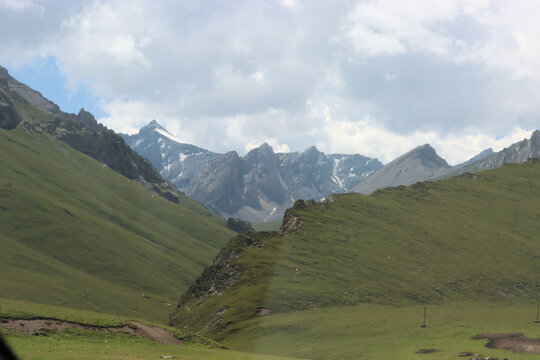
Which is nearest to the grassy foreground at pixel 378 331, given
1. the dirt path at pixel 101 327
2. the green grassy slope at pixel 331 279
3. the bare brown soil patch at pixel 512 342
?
the bare brown soil patch at pixel 512 342

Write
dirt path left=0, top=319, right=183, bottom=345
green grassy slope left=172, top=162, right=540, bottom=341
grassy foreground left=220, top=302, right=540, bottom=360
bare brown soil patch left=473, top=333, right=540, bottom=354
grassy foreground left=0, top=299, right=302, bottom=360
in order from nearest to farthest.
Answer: grassy foreground left=0, top=299, right=302, bottom=360 < dirt path left=0, top=319, right=183, bottom=345 < bare brown soil patch left=473, top=333, right=540, bottom=354 < grassy foreground left=220, top=302, right=540, bottom=360 < green grassy slope left=172, top=162, right=540, bottom=341

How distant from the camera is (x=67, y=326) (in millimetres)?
64750

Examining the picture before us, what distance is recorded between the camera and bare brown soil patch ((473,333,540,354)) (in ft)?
299

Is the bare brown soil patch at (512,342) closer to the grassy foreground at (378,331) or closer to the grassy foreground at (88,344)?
the grassy foreground at (378,331)

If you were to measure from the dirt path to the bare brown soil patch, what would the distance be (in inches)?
2250

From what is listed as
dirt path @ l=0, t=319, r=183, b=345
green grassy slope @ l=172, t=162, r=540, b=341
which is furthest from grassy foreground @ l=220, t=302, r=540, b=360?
dirt path @ l=0, t=319, r=183, b=345

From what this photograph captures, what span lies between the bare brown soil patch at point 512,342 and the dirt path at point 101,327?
188 feet

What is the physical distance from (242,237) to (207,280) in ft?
74.4

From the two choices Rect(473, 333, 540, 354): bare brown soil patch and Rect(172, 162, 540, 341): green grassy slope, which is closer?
Rect(473, 333, 540, 354): bare brown soil patch

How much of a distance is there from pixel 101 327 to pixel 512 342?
7143cm

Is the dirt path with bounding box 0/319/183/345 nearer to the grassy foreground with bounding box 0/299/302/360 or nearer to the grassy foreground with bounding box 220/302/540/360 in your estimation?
the grassy foreground with bounding box 0/299/302/360

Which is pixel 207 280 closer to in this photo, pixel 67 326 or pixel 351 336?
pixel 351 336

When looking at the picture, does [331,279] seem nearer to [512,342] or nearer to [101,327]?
[512,342]

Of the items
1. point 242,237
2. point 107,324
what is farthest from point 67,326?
point 242,237
